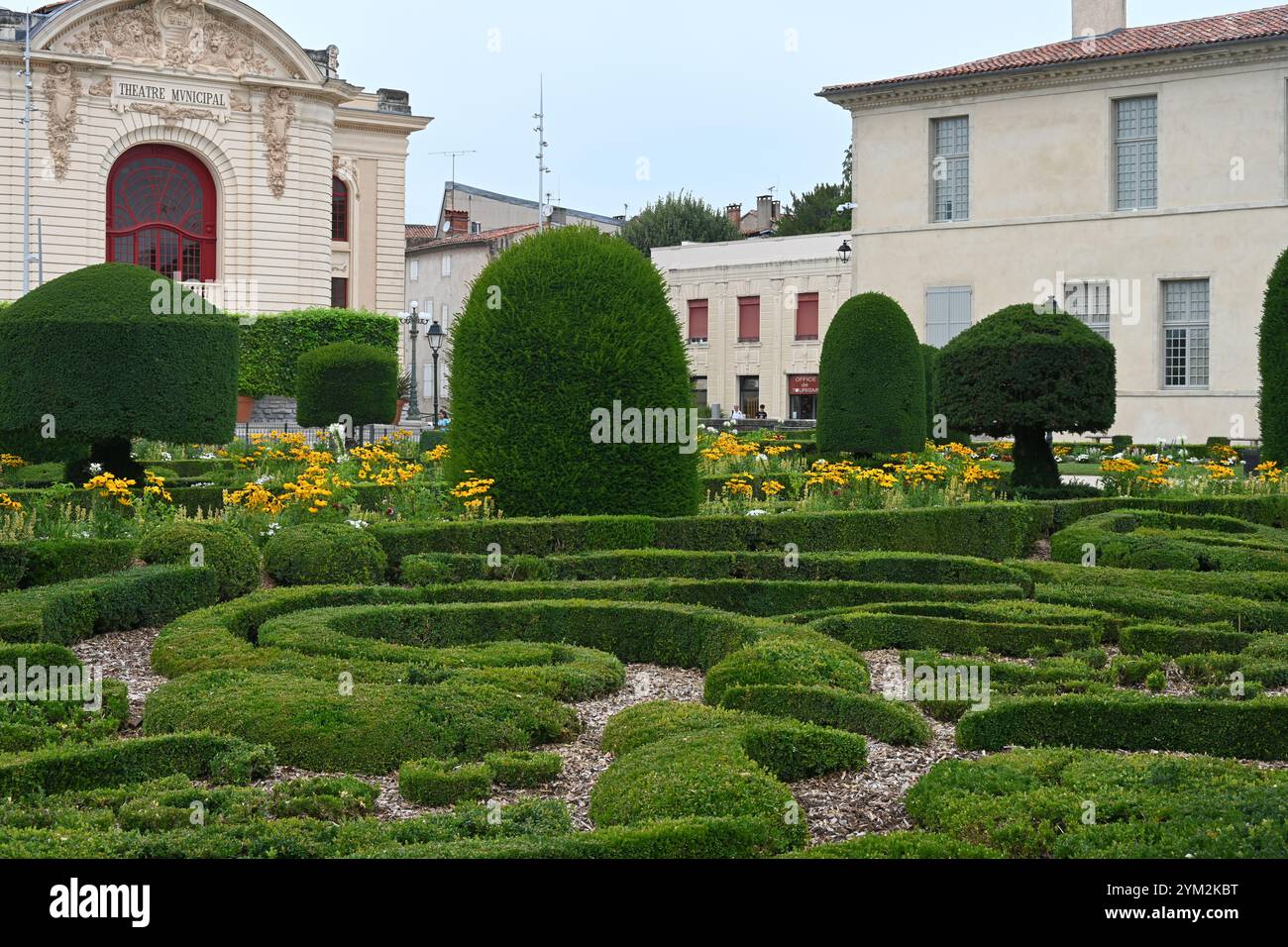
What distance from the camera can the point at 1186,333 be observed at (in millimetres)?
31344

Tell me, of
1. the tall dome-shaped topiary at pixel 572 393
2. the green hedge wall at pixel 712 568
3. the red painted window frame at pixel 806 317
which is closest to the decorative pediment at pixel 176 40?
the red painted window frame at pixel 806 317

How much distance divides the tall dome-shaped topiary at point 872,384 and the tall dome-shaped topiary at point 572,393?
799 cm

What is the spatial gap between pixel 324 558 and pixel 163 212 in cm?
3249

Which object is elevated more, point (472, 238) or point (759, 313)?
point (472, 238)

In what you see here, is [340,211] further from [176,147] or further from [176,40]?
[176,40]

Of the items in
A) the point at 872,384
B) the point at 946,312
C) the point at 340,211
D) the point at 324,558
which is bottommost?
the point at 324,558

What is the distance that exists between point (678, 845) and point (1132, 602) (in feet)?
17.9

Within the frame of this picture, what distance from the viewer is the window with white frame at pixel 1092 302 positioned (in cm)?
3206

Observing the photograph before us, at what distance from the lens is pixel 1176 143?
31.1 meters

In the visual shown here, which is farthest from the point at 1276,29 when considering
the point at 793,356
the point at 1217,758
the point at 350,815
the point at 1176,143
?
the point at 350,815

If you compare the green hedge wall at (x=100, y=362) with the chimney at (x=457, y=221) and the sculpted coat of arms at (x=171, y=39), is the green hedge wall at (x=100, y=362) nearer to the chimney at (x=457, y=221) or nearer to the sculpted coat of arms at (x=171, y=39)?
the sculpted coat of arms at (x=171, y=39)

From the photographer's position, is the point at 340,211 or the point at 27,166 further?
the point at 340,211

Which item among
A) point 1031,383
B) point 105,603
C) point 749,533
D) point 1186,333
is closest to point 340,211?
point 1186,333

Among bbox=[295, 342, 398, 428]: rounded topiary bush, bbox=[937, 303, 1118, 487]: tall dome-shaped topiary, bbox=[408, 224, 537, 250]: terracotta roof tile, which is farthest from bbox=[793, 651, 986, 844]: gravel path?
bbox=[408, 224, 537, 250]: terracotta roof tile
